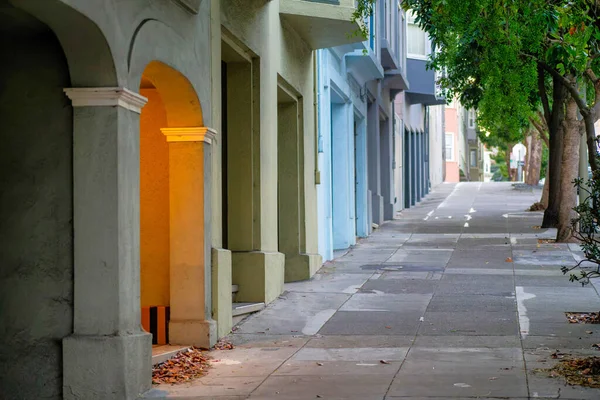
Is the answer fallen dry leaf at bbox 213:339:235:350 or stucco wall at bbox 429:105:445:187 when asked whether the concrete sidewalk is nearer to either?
fallen dry leaf at bbox 213:339:235:350

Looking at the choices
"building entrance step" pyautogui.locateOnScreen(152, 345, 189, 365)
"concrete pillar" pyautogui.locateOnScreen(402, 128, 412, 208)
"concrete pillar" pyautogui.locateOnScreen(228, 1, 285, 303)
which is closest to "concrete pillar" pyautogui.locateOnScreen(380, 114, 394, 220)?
"concrete pillar" pyautogui.locateOnScreen(402, 128, 412, 208)

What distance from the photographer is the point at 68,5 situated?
7227 millimetres

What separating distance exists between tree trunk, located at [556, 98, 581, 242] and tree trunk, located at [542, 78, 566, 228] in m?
0.64

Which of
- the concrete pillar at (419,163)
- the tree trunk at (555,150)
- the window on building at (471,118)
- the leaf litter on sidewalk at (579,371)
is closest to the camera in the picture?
the leaf litter on sidewalk at (579,371)

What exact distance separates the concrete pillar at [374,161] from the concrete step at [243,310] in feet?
47.7

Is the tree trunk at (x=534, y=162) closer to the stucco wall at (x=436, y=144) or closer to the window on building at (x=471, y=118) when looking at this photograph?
the stucco wall at (x=436, y=144)

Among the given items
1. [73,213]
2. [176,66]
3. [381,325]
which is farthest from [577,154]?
[73,213]

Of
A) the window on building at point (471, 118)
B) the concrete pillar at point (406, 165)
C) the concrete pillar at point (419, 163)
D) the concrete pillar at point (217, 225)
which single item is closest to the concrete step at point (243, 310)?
the concrete pillar at point (217, 225)

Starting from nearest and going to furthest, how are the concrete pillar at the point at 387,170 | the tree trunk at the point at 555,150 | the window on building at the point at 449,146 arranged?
the tree trunk at the point at 555,150, the concrete pillar at the point at 387,170, the window on building at the point at 449,146

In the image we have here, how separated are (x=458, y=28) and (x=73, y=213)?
27.0ft

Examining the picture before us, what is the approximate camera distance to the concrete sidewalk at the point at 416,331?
336 inches

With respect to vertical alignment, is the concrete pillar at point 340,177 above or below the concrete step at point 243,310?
above

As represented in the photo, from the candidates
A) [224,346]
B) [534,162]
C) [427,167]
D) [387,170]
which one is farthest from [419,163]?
[224,346]

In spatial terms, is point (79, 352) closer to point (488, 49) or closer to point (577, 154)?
point (488, 49)
